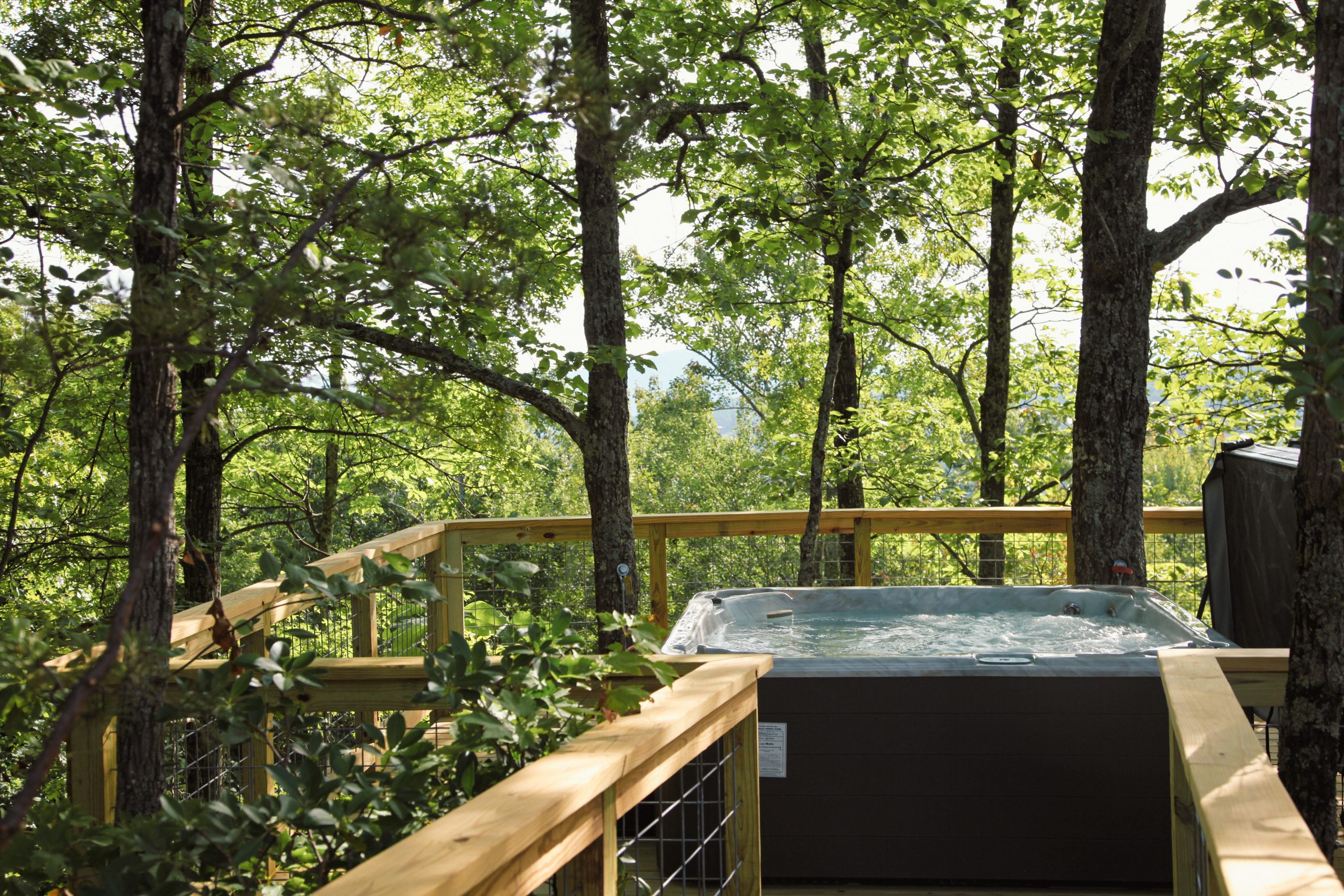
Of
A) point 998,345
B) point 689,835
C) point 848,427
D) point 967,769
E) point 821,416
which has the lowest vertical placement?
point 689,835

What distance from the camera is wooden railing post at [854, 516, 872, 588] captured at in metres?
5.21

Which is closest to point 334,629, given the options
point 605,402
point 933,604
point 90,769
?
point 605,402

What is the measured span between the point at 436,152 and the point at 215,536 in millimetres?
3099

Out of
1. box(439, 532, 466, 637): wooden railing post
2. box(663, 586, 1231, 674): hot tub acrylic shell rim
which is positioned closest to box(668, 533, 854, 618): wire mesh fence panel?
box(663, 586, 1231, 674): hot tub acrylic shell rim

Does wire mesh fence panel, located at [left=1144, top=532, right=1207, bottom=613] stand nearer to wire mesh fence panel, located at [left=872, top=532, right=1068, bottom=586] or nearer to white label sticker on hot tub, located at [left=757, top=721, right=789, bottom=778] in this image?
wire mesh fence panel, located at [left=872, top=532, right=1068, bottom=586]

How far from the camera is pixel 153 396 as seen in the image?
1.56 metres

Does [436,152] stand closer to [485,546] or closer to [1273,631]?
[485,546]

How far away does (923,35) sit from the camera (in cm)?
468

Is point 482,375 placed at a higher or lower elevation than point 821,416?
higher

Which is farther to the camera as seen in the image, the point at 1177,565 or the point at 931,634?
the point at 1177,565

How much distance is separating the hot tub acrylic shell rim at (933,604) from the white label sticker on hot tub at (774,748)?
0.56 metres

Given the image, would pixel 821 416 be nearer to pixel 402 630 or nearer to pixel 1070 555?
pixel 1070 555

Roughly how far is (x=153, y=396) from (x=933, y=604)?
13.1ft

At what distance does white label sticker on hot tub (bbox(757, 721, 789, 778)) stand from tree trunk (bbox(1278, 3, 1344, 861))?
4.54 feet
